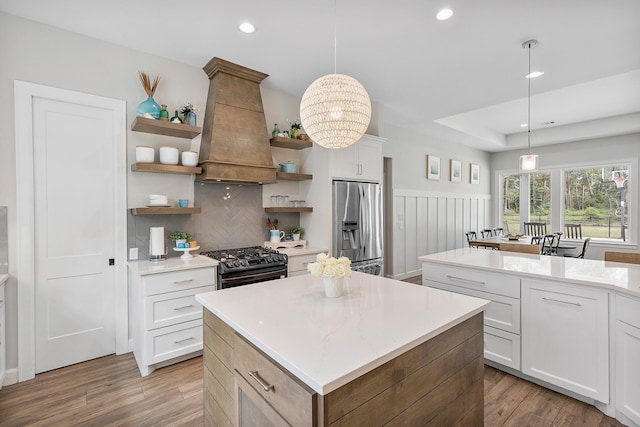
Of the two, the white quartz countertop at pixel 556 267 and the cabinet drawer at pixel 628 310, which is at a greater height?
the white quartz countertop at pixel 556 267

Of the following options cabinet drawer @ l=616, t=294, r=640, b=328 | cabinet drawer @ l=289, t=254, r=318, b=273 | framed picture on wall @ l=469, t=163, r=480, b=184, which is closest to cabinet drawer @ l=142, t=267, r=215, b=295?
cabinet drawer @ l=289, t=254, r=318, b=273

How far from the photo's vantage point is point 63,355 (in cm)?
271

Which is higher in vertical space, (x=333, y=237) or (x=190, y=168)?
(x=190, y=168)

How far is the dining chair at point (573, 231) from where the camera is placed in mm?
6809

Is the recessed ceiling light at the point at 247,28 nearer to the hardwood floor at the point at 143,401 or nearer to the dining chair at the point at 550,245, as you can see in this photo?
the hardwood floor at the point at 143,401

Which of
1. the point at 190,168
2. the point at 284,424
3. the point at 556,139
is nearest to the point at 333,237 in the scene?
the point at 190,168

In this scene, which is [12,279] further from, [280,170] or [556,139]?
[556,139]

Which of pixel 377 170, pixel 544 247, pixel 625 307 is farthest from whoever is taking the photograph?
pixel 544 247

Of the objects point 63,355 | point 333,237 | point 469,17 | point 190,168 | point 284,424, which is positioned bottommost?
point 63,355

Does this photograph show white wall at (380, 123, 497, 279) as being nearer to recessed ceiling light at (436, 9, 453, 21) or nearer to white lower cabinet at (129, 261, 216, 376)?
recessed ceiling light at (436, 9, 453, 21)

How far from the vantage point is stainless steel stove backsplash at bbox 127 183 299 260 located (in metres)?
3.09

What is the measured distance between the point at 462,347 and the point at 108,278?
3045 mm

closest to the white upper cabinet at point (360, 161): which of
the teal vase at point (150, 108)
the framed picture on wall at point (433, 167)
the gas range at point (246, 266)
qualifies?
the gas range at point (246, 266)

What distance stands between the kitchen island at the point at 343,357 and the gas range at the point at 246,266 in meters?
1.12
